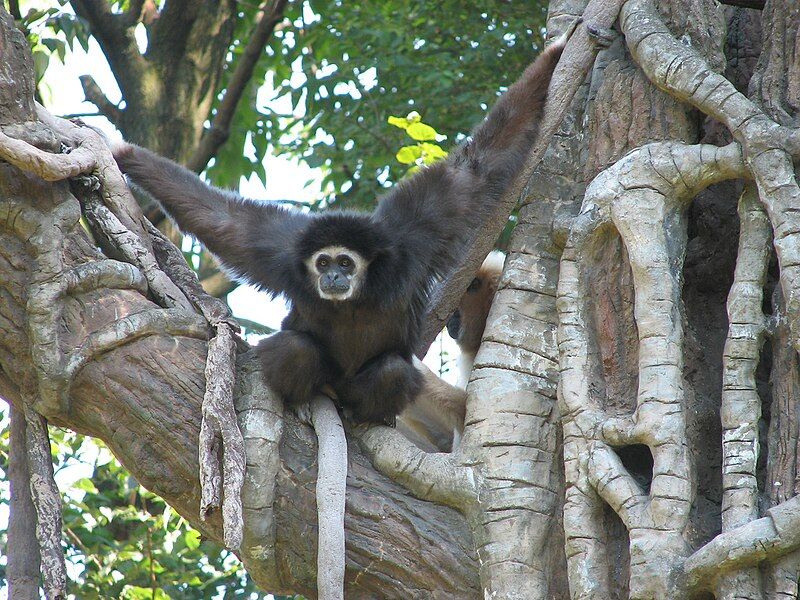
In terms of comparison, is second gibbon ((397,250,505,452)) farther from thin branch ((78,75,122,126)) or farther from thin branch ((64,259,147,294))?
thin branch ((78,75,122,126))

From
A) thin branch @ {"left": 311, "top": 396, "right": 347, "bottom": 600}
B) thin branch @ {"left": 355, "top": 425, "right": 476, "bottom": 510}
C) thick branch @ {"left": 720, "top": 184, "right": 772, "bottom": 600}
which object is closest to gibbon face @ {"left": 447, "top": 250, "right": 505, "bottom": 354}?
thin branch @ {"left": 355, "top": 425, "right": 476, "bottom": 510}

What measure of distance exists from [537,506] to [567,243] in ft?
3.53

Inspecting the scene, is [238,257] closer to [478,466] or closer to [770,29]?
[478,466]

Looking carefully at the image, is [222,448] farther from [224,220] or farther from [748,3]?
[748,3]

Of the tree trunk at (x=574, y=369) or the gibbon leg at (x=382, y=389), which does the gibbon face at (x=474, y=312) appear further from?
the tree trunk at (x=574, y=369)

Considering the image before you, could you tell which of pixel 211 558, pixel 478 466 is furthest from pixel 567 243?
pixel 211 558

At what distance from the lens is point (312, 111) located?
8.05 m

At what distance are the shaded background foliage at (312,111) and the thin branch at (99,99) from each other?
0.58ft

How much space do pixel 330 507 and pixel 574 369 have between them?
107 centimetres

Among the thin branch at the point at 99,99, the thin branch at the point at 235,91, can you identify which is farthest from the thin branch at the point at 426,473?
the thin branch at the point at 99,99

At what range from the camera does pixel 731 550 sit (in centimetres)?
328

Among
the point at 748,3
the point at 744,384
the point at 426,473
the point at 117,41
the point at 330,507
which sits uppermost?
the point at 117,41

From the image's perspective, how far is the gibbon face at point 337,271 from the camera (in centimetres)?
486

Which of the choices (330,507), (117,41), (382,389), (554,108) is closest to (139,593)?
(382,389)
